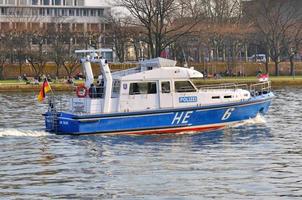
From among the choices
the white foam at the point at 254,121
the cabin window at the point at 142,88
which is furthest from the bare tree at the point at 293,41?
the cabin window at the point at 142,88

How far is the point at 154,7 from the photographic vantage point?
351 ft

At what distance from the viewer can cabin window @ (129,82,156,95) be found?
137ft

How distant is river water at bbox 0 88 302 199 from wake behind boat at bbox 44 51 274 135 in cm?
71

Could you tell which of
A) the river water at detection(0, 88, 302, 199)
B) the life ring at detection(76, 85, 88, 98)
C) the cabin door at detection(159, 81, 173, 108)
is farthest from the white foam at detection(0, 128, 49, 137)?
the cabin door at detection(159, 81, 173, 108)

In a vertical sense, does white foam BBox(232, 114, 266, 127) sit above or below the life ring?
below

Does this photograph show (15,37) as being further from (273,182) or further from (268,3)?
(273,182)

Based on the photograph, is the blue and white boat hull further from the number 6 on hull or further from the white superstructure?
the white superstructure

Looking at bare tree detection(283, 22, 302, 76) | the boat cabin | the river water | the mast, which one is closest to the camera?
the river water

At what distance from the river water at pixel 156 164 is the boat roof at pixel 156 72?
127 inches

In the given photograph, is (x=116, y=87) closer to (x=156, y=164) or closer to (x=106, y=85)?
(x=106, y=85)

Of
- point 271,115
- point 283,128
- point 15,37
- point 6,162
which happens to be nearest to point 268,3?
point 15,37

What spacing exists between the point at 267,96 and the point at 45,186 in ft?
72.5

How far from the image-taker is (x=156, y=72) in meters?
42.1

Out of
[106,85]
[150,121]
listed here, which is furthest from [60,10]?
[150,121]
